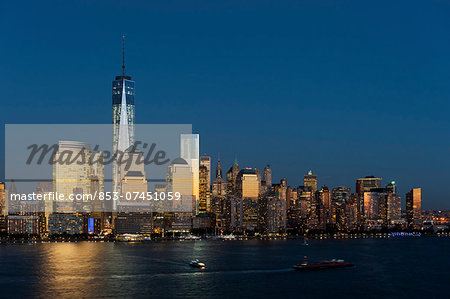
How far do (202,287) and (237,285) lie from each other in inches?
182

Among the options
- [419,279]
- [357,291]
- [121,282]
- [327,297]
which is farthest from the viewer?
[419,279]

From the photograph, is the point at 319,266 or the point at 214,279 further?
the point at 319,266

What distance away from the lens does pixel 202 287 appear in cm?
7356

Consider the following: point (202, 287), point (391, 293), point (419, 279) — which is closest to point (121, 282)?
point (202, 287)

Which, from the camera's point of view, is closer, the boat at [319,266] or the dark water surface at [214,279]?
the dark water surface at [214,279]

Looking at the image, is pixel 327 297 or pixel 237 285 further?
pixel 237 285

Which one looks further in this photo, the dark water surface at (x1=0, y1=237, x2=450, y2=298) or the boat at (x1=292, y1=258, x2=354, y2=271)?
the boat at (x1=292, y1=258, x2=354, y2=271)

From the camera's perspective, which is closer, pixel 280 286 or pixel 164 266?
pixel 280 286

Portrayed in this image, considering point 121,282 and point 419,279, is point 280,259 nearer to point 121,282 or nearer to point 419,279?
point 419,279

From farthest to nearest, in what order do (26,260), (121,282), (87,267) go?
(26,260) < (87,267) < (121,282)

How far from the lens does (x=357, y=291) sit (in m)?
72.2

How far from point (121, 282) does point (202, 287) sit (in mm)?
10695

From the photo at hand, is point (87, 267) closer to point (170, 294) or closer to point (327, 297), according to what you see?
point (170, 294)

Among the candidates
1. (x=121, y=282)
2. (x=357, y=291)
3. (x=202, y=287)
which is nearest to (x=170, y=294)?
(x=202, y=287)
